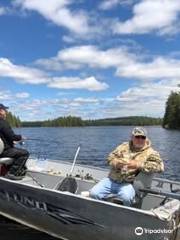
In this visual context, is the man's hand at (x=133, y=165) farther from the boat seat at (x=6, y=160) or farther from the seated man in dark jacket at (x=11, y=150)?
the boat seat at (x=6, y=160)

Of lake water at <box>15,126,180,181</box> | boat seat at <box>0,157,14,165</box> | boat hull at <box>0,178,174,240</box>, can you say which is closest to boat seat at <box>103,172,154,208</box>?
boat hull at <box>0,178,174,240</box>

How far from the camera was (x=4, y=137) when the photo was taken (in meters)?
8.88

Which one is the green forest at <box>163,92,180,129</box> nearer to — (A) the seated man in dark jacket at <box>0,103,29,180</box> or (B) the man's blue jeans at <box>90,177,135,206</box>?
(A) the seated man in dark jacket at <box>0,103,29,180</box>

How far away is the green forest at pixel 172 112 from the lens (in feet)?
277

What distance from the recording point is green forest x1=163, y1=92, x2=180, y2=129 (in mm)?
84438

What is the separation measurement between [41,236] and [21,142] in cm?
236

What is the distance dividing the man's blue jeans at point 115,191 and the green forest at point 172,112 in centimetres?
7758

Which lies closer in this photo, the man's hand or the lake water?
the man's hand

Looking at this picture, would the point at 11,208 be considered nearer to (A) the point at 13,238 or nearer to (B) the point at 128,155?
(A) the point at 13,238

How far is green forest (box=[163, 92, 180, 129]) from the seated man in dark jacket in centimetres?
7606

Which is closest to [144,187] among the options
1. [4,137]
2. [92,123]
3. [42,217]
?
[42,217]

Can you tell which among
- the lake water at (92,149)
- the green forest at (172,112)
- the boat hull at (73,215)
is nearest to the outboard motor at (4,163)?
the boat hull at (73,215)

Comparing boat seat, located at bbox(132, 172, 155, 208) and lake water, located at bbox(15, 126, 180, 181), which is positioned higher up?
boat seat, located at bbox(132, 172, 155, 208)

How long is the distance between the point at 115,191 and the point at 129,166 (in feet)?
1.62
